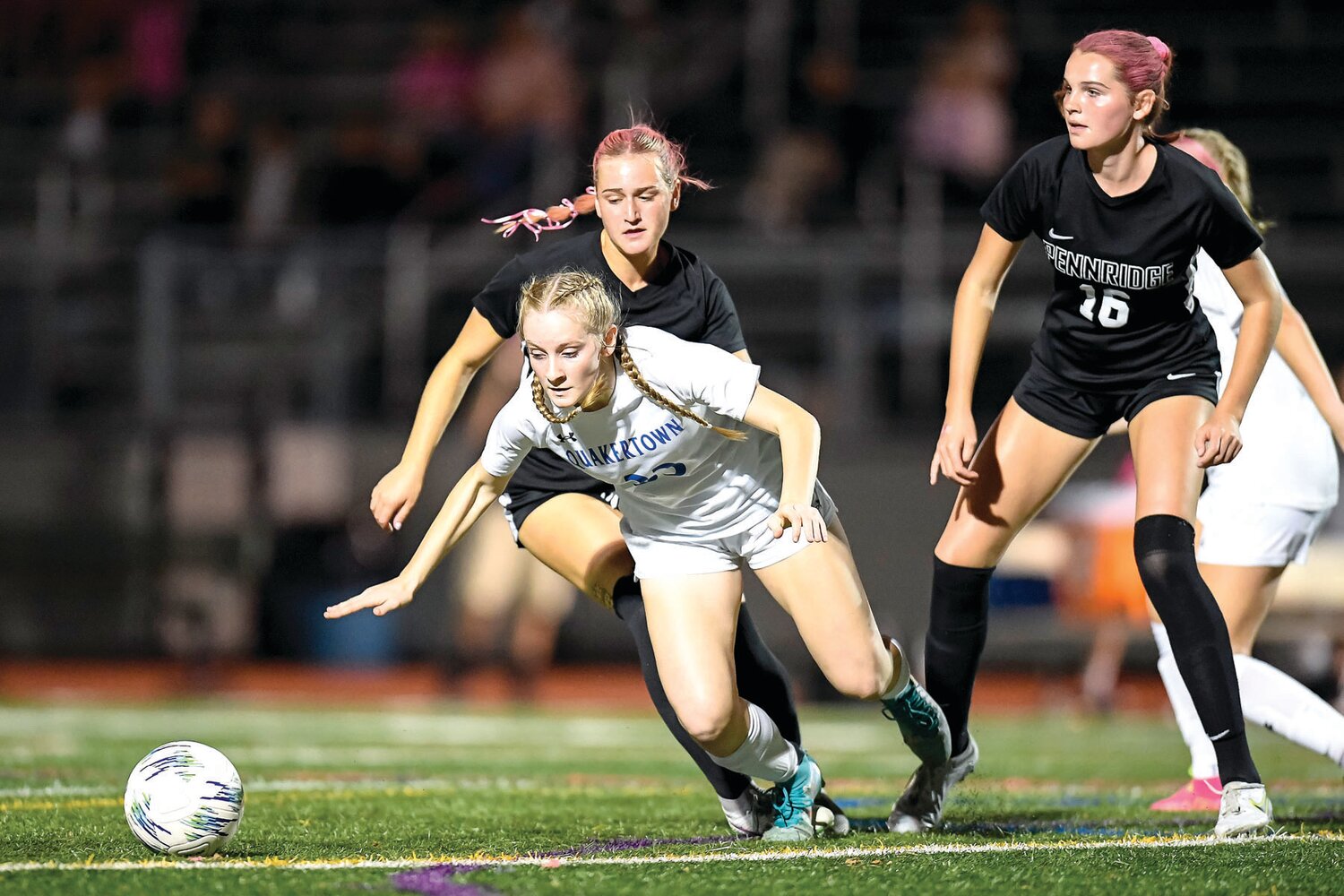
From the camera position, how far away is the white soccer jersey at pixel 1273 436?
543 cm

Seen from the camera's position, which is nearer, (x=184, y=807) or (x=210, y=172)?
(x=184, y=807)

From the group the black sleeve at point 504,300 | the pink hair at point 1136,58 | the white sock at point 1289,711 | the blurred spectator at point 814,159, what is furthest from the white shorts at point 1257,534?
the blurred spectator at point 814,159

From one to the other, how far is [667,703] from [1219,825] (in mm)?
1485

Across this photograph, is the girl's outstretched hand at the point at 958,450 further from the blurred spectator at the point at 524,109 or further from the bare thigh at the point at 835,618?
the blurred spectator at the point at 524,109

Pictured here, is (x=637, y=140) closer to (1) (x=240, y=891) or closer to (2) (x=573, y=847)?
(2) (x=573, y=847)

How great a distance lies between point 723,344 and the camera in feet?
16.1

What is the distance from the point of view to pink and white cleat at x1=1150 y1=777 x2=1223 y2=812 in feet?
18.3

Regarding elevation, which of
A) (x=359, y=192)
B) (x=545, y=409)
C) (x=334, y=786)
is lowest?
(x=334, y=786)

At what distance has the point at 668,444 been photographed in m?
4.57

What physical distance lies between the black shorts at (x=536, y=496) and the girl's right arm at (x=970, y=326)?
3.17 feet

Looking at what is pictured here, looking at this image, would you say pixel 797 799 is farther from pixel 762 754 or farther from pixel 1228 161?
pixel 1228 161

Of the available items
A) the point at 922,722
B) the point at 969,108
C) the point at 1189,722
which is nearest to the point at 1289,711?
the point at 1189,722

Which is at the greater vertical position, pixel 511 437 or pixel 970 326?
pixel 970 326

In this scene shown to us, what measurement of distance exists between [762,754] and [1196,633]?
1179 mm
